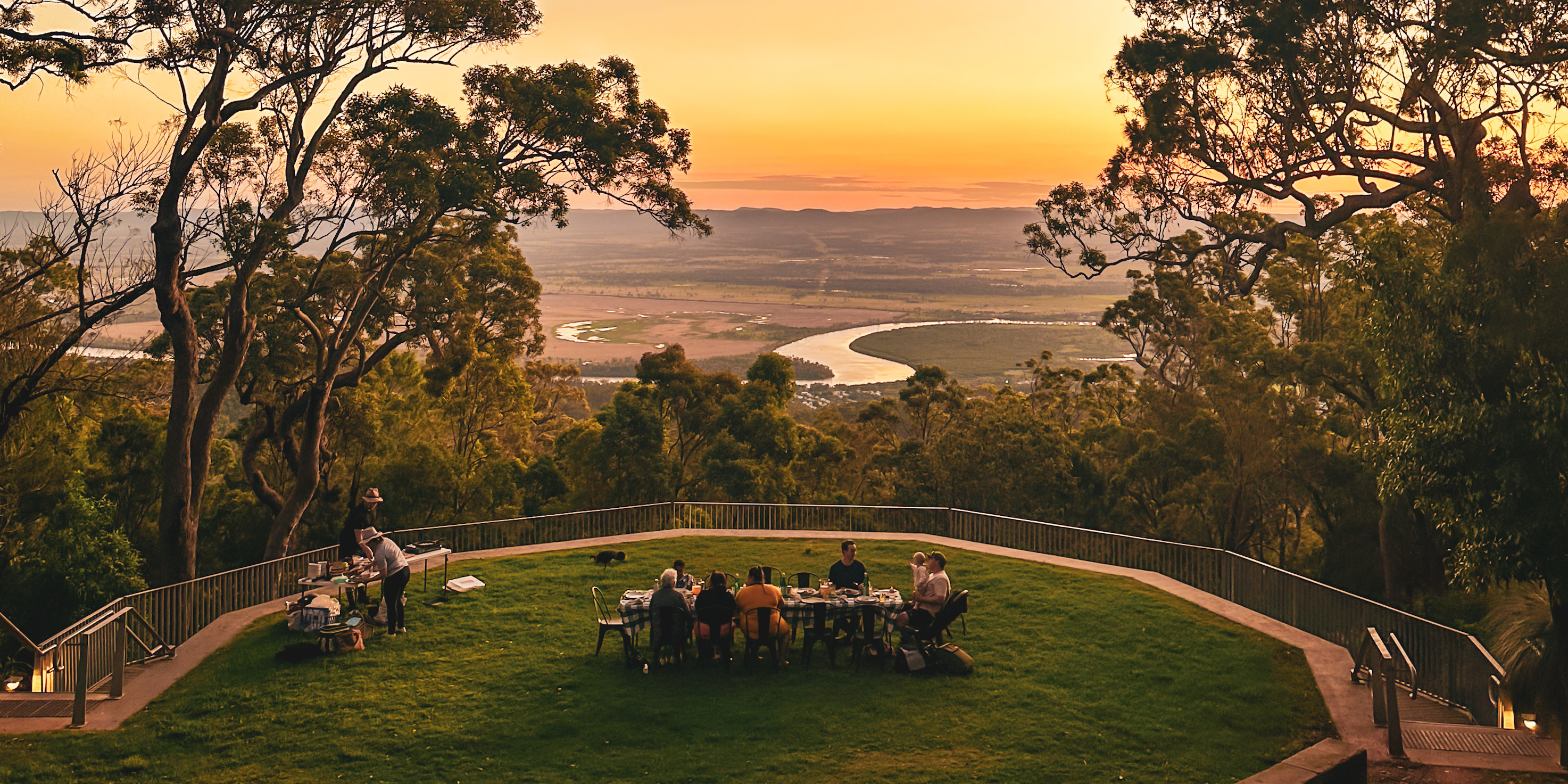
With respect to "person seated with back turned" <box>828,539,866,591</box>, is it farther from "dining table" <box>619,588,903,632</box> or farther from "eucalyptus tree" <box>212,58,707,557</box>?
"eucalyptus tree" <box>212,58,707,557</box>

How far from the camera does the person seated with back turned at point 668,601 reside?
1259 cm

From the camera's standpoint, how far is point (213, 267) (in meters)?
22.2

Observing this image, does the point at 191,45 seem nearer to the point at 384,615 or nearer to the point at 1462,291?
the point at 384,615

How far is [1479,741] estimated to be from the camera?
10820 millimetres

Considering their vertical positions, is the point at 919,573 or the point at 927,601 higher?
the point at 919,573

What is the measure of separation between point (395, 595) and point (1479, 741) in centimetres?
1278

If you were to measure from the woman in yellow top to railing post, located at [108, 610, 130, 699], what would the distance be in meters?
7.11

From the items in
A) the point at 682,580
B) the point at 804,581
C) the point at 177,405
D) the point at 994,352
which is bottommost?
the point at 804,581

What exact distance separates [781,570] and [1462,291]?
11.2m

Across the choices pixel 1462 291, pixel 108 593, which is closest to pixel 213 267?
pixel 108 593

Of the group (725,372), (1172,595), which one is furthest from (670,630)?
(725,372)

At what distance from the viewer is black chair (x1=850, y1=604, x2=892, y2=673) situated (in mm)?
12906

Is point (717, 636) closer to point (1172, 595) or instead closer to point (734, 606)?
point (734, 606)

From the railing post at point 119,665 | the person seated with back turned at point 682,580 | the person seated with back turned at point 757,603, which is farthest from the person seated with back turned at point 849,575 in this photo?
the railing post at point 119,665
